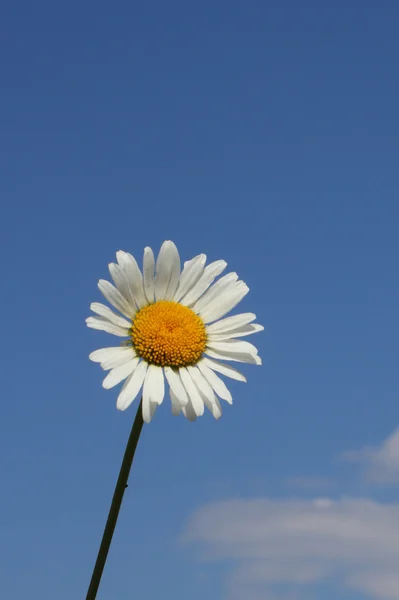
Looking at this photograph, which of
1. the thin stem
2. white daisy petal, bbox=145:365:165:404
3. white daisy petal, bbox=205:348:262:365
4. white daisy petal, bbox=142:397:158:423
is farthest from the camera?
white daisy petal, bbox=205:348:262:365

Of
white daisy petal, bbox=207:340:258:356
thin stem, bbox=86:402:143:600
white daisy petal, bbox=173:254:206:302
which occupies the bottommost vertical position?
thin stem, bbox=86:402:143:600

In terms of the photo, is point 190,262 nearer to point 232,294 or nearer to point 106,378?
point 232,294

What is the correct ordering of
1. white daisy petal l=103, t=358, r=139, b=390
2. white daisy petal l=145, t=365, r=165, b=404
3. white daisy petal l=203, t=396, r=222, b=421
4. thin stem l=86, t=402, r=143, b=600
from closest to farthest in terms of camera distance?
thin stem l=86, t=402, r=143, b=600
white daisy petal l=145, t=365, r=165, b=404
white daisy petal l=103, t=358, r=139, b=390
white daisy petal l=203, t=396, r=222, b=421

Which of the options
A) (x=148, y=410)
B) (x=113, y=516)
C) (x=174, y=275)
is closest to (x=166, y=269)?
(x=174, y=275)

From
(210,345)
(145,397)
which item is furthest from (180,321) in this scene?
(145,397)

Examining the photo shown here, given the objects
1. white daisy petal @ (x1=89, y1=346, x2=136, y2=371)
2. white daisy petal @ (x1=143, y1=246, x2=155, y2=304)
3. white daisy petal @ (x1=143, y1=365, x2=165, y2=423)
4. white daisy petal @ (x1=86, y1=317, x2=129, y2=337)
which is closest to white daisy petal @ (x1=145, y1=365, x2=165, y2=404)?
white daisy petal @ (x1=143, y1=365, x2=165, y2=423)

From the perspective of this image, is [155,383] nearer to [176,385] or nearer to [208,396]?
[176,385]

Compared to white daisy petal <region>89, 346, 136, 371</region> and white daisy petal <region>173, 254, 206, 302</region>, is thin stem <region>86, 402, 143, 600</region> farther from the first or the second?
white daisy petal <region>173, 254, 206, 302</region>
